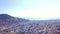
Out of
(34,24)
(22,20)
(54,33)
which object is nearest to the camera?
(54,33)

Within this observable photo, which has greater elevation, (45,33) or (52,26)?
(52,26)

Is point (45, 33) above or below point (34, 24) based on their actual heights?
below

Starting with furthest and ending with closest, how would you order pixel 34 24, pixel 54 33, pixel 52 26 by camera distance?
pixel 34 24, pixel 52 26, pixel 54 33

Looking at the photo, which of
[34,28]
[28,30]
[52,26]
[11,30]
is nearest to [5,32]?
[11,30]

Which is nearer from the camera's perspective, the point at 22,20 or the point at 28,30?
the point at 28,30

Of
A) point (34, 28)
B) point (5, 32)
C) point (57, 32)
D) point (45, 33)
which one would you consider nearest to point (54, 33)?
point (57, 32)

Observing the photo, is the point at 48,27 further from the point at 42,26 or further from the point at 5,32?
the point at 5,32

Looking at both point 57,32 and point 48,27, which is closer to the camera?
point 57,32

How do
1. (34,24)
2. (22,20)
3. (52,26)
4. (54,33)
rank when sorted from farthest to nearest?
(22,20)
(34,24)
(52,26)
(54,33)

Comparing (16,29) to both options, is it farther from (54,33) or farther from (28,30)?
(54,33)
